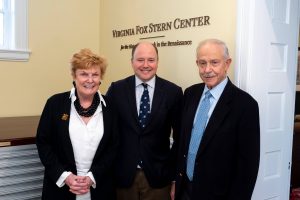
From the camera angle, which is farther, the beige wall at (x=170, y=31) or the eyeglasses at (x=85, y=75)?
the beige wall at (x=170, y=31)

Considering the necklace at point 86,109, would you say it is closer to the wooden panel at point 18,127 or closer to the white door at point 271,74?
the wooden panel at point 18,127

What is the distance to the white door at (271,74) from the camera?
2312 mm

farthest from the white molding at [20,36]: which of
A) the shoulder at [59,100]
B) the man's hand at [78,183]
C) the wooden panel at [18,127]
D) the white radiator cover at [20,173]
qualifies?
the man's hand at [78,183]

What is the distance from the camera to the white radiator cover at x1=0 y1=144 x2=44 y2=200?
7.72 feet

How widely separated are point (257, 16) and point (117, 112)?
105 centimetres

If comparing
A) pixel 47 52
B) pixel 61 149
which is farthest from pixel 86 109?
pixel 47 52

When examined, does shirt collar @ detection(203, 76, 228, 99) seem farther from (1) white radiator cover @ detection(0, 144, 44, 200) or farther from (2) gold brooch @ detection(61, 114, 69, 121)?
(1) white radiator cover @ detection(0, 144, 44, 200)

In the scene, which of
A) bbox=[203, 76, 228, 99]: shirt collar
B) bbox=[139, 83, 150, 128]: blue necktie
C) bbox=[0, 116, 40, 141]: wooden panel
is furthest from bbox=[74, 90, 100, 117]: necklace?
bbox=[203, 76, 228, 99]: shirt collar

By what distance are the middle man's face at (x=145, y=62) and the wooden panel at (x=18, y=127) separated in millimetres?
848

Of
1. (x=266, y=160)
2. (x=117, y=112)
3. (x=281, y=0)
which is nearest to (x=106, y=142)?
(x=117, y=112)

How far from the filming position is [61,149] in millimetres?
2053

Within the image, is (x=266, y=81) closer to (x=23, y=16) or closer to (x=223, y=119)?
(x=223, y=119)

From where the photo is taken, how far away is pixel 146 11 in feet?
10.4

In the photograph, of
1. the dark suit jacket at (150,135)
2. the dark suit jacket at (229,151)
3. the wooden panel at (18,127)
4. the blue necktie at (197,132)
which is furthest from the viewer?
the wooden panel at (18,127)
